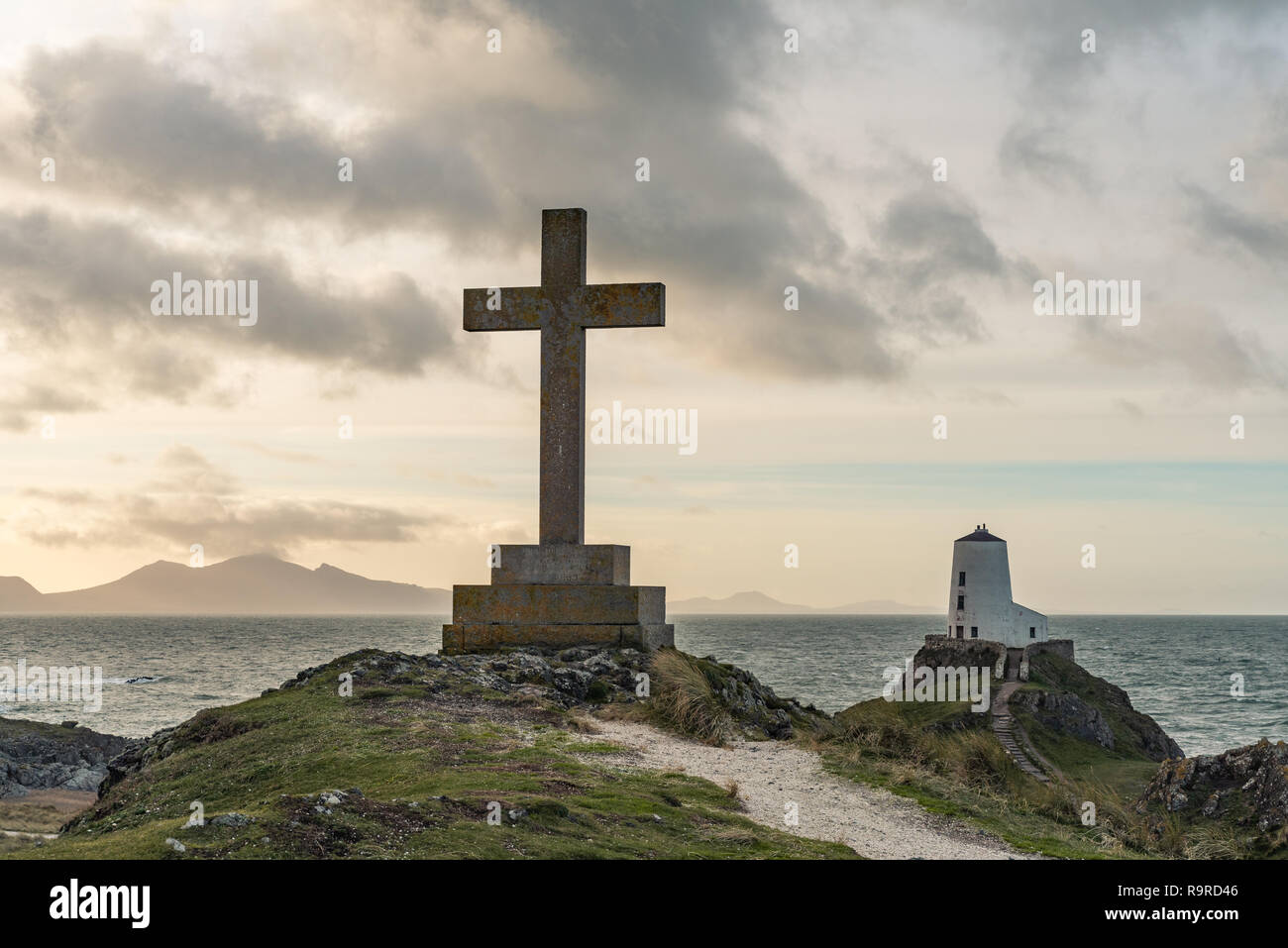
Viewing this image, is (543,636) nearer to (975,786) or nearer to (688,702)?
(688,702)

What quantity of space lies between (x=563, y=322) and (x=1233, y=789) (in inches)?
407

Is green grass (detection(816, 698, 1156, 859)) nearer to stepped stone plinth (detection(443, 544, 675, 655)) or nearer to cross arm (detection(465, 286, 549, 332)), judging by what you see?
stepped stone plinth (detection(443, 544, 675, 655))

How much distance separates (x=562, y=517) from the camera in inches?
596

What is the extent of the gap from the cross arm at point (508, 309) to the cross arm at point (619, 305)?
1.82 feet

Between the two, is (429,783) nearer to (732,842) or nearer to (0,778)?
(732,842)

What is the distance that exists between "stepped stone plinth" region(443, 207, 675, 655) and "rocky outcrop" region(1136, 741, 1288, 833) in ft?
22.3

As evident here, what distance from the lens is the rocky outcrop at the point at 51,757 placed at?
24.9 metres

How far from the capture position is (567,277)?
1557cm

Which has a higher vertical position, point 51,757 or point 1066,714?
point 51,757

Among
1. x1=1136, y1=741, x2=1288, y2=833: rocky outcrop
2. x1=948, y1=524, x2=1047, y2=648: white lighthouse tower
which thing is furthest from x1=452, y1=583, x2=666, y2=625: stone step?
x1=948, y1=524, x2=1047, y2=648: white lighthouse tower

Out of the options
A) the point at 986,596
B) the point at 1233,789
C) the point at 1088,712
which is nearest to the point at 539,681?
the point at 1233,789

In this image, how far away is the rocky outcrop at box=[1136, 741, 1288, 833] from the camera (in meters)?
12.1

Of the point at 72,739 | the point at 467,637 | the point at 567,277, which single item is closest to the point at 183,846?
the point at 467,637
